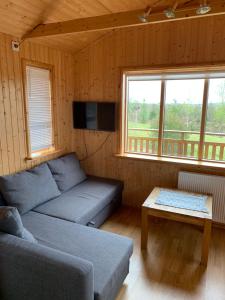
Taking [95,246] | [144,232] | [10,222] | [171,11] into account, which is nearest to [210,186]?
[144,232]

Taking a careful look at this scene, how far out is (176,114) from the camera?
11.6 ft

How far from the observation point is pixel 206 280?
2.29 metres

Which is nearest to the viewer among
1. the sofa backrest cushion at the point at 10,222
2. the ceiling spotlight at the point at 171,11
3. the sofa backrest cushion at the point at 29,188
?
the sofa backrest cushion at the point at 10,222

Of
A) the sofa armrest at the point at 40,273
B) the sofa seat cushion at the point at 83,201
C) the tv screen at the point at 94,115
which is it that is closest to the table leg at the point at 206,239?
the sofa seat cushion at the point at 83,201

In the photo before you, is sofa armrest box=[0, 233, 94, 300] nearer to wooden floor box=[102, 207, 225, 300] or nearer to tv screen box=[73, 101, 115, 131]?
wooden floor box=[102, 207, 225, 300]

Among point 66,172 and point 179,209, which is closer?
point 179,209

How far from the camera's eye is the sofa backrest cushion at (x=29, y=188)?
8.56 feet

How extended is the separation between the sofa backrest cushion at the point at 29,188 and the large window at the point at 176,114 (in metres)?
1.37

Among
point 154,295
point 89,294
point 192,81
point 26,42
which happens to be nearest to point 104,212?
point 154,295

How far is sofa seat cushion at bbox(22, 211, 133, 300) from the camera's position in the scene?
1794 mm

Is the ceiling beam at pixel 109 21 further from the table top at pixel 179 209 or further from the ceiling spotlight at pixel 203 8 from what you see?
the table top at pixel 179 209

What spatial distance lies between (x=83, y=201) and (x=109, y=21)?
2129mm

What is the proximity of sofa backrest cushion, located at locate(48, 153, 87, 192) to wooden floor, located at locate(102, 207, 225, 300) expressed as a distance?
785mm

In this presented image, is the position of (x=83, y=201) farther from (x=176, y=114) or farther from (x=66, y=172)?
(x=176, y=114)
